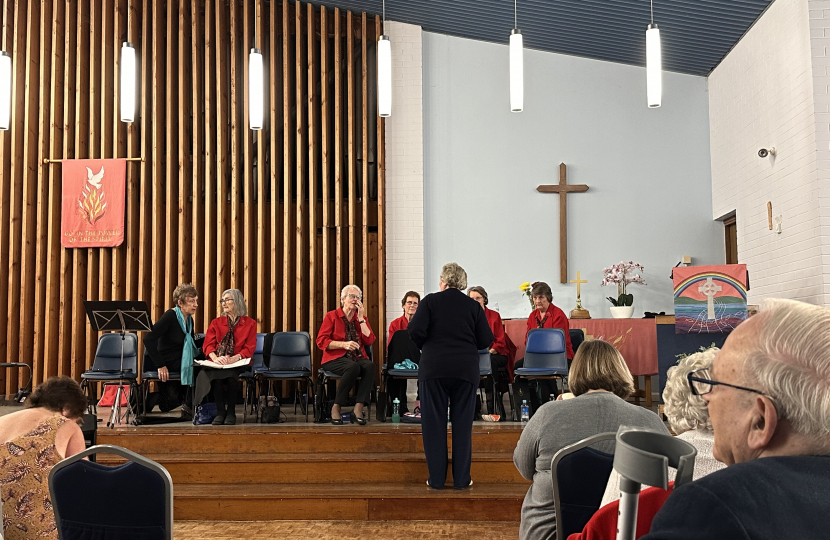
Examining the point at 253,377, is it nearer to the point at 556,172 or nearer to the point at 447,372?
the point at 447,372

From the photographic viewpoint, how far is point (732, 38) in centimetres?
731

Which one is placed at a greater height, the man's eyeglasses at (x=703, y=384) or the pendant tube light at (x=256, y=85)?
the pendant tube light at (x=256, y=85)

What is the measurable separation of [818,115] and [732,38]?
1.84 meters

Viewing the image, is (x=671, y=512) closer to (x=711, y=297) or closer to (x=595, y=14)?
(x=711, y=297)

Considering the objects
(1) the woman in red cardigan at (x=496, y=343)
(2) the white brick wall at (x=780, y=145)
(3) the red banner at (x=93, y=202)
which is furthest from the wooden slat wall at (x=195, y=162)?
(2) the white brick wall at (x=780, y=145)

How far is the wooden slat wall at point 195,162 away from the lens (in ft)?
Answer: 26.5

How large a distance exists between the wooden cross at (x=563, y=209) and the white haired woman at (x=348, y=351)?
8.99 ft

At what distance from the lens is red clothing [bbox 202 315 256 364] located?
6117 millimetres

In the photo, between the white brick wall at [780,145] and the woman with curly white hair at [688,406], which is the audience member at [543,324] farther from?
the woman with curly white hair at [688,406]

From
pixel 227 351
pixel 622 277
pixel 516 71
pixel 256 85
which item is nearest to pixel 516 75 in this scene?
pixel 516 71

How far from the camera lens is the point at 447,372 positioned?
4645 millimetres

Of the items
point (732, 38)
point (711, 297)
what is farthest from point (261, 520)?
point (732, 38)

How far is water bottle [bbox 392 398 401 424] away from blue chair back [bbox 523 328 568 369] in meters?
1.12

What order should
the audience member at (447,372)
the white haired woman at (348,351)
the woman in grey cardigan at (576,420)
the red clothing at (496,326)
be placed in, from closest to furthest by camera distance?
the woman in grey cardigan at (576,420), the audience member at (447,372), the white haired woman at (348,351), the red clothing at (496,326)
